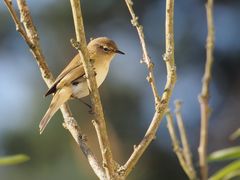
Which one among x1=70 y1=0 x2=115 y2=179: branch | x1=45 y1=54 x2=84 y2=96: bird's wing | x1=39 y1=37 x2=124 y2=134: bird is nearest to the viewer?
x1=70 y1=0 x2=115 y2=179: branch

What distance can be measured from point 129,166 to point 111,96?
27.4 feet

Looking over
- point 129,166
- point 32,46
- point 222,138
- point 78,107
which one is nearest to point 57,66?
point 78,107

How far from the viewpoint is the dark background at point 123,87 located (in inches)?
413

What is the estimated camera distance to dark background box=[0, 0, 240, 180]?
10484 millimetres

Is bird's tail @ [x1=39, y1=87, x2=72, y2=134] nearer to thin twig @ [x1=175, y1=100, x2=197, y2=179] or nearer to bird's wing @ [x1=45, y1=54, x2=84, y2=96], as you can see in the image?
bird's wing @ [x1=45, y1=54, x2=84, y2=96]

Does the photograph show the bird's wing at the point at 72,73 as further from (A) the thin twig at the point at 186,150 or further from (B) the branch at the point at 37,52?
(A) the thin twig at the point at 186,150

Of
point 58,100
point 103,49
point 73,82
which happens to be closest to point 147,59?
point 58,100

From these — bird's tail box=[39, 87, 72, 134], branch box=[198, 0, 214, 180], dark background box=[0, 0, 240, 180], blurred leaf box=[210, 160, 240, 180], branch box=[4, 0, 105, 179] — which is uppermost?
dark background box=[0, 0, 240, 180]

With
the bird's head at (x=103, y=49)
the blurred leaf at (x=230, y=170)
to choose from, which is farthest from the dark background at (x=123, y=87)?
the blurred leaf at (x=230, y=170)

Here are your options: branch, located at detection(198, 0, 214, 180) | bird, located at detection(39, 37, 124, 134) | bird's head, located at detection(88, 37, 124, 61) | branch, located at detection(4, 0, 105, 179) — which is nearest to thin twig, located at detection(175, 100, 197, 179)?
branch, located at detection(198, 0, 214, 180)

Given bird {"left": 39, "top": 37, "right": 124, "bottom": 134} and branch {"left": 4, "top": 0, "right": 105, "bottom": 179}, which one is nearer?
branch {"left": 4, "top": 0, "right": 105, "bottom": 179}

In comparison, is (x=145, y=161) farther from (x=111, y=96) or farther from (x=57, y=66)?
(x=57, y=66)

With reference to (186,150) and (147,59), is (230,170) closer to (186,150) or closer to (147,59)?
(186,150)

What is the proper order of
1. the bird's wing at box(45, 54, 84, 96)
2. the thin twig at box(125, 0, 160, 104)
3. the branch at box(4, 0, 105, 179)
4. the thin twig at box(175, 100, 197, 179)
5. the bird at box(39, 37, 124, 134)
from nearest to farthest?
1. the thin twig at box(175, 100, 197, 179)
2. the thin twig at box(125, 0, 160, 104)
3. the branch at box(4, 0, 105, 179)
4. the bird at box(39, 37, 124, 134)
5. the bird's wing at box(45, 54, 84, 96)
